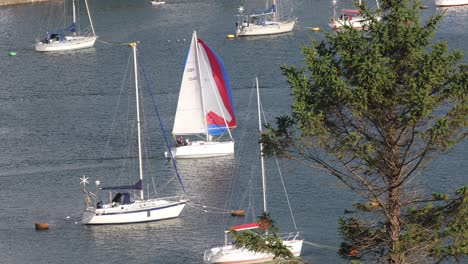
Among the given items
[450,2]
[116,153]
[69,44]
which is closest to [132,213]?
[116,153]

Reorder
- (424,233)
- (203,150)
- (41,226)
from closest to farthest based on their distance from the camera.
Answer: (424,233) < (41,226) < (203,150)

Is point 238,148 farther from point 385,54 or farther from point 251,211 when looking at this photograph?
point 385,54

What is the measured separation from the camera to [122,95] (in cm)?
7812

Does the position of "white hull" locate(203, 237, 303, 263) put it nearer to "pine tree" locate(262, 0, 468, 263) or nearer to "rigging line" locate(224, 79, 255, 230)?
"rigging line" locate(224, 79, 255, 230)

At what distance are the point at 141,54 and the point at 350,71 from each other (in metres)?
65.7

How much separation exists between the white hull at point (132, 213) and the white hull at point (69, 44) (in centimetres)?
4729

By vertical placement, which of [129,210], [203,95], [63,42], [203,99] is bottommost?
[63,42]

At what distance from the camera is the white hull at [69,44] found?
325 feet

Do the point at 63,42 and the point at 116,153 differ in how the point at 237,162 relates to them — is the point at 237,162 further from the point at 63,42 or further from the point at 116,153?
the point at 63,42

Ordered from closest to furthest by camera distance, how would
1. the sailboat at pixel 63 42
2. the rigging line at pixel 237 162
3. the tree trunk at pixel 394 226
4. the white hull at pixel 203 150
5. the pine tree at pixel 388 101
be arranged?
the pine tree at pixel 388 101
the tree trunk at pixel 394 226
the rigging line at pixel 237 162
the white hull at pixel 203 150
the sailboat at pixel 63 42

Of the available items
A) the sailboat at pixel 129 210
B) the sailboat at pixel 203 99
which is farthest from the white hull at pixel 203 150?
the sailboat at pixel 129 210

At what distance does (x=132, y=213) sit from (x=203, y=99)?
1289 centimetres

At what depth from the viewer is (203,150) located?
62938 millimetres

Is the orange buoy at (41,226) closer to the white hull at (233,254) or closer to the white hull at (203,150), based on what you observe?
the white hull at (233,254)
